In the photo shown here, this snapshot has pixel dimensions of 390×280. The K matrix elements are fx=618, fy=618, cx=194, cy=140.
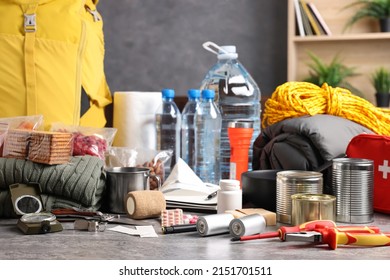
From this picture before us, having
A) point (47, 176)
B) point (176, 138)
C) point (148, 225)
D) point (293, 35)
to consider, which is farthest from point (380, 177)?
point (293, 35)

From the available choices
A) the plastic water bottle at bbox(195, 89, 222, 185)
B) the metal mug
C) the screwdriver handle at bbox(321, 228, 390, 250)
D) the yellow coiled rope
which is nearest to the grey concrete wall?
the plastic water bottle at bbox(195, 89, 222, 185)

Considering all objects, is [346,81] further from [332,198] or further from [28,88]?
[332,198]

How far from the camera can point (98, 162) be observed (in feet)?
4.33

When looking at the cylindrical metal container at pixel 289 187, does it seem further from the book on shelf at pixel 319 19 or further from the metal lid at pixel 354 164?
the book on shelf at pixel 319 19

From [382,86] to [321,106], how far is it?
184cm

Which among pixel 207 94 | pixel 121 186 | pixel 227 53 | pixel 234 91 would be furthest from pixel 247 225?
pixel 234 91

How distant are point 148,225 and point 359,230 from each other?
392 mm

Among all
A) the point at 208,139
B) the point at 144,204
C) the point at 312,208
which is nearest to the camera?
the point at 312,208

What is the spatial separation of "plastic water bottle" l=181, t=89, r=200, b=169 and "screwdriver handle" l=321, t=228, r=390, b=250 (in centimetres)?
97

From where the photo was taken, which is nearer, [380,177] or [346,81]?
[380,177]

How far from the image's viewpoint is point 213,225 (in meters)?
1.09

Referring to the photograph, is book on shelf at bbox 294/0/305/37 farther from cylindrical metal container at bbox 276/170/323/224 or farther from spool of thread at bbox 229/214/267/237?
spool of thread at bbox 229/214/267/237

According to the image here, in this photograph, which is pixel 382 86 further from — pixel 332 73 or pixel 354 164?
pixel 354 164

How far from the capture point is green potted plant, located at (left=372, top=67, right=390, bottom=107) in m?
3.27
